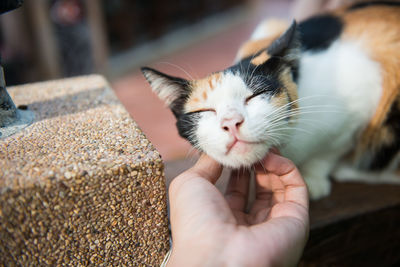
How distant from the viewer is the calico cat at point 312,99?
0.77 metres

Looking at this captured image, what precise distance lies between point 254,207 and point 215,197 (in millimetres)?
249

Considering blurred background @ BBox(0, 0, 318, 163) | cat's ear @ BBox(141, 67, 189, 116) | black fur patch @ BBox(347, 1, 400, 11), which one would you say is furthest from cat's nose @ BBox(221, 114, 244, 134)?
blurred background @ BBox(0, 0, 318, 163)

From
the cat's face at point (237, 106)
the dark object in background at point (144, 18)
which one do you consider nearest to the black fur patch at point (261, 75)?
the cat's face at point (237, 106)

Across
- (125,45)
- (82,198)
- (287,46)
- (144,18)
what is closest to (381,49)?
(287,46)

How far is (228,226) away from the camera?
0.65 m

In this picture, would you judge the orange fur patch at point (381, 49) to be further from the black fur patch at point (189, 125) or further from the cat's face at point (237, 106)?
the black fur patch at point (189, 125)

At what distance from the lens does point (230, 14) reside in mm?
5840

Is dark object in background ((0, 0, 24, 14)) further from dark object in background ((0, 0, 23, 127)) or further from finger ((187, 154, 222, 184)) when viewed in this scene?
finger ((187, 154, 222, 184))

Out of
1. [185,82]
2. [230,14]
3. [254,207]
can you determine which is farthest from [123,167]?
[230,14]

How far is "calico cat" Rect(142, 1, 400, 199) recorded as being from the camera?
0.77 m

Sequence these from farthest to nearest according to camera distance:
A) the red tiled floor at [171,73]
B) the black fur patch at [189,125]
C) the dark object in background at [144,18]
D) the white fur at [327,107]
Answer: the dark object in background at [144,18] → the red tiled floor at [171,73] → the white fur at [327,107] → the black fur patch at [189,125]

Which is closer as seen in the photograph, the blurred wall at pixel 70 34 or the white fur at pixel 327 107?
the white fur at pixel 327 107

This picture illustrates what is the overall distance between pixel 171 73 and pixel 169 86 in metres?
2.56

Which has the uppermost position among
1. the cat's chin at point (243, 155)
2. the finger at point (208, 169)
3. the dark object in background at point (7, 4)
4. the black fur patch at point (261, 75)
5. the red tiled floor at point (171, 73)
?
the dark object in background at point (7, 4)
